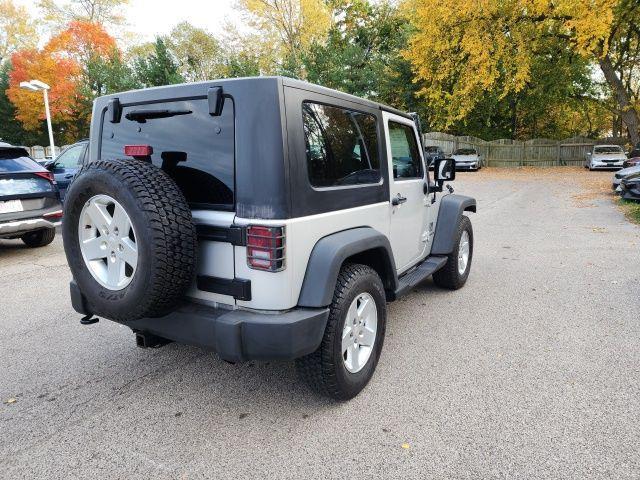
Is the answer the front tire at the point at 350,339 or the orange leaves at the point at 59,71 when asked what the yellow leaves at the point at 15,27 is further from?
the front tire at the point at 350,339

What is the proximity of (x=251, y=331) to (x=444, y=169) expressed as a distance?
2.74 meters

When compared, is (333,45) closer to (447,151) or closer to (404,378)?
(447,151)

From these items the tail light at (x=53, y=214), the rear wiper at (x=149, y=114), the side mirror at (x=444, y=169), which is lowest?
the tail light at (x=53, y=214)

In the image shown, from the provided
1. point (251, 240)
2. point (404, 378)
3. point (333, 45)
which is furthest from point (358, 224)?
point (333, 45)

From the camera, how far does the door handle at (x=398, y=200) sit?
349cm

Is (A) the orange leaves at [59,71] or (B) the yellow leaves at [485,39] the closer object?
(B) the yellow leaves at [485,39]

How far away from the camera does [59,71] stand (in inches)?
1268

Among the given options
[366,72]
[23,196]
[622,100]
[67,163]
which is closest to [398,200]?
[23,196]

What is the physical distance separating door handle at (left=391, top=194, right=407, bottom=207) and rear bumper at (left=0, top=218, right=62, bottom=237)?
221 inches

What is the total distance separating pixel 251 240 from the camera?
2381 millimetres

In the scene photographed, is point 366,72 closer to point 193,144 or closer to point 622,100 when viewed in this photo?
point 622,100

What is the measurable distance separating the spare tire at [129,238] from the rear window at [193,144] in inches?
7.0

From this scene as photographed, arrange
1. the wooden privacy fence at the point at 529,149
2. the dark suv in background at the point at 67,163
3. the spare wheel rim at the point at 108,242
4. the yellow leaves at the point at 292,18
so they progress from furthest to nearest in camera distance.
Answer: the yellow leaves at the point at 292,18
the wooden privacy fence at the point at 529,149
the dark suv in background at the point at 67,163
the spare wheel rim at the point at 108,242

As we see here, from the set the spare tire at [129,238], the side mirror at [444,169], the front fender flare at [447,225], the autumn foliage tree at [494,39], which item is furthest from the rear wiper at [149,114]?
the autumn foliage tree at [494,39]
